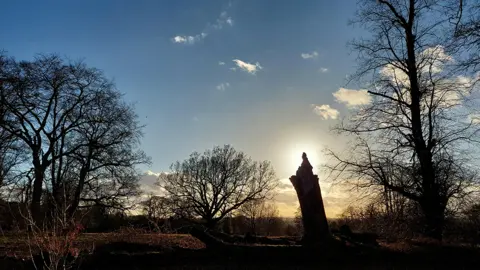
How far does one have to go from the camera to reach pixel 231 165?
167ft

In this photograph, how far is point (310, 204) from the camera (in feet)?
39.1

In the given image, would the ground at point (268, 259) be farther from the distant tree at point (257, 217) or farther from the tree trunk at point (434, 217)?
the distant tree at point (257, 217)

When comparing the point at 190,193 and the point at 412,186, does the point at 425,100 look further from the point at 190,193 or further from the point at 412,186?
the point at 190,193

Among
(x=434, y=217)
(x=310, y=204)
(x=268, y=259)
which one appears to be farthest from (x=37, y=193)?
(x=434, y=217)

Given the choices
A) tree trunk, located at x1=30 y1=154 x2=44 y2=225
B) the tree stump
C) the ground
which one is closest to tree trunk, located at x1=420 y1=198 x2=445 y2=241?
the ground

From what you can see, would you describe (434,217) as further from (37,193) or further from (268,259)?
(37,193)

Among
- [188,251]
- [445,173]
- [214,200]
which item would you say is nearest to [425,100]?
[445,173]

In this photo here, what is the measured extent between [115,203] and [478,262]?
76.0 feet

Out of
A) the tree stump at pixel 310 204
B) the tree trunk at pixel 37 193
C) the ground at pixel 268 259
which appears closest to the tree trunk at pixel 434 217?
the ground at pixel 268 259

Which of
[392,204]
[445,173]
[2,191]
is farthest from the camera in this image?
[2,191]

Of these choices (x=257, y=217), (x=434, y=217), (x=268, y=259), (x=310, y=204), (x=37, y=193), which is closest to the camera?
(x=268, y=259)

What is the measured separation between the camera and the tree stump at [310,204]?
1139 centimetres

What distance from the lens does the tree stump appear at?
11.4 metres

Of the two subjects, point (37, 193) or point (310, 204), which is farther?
point (37, 193)
